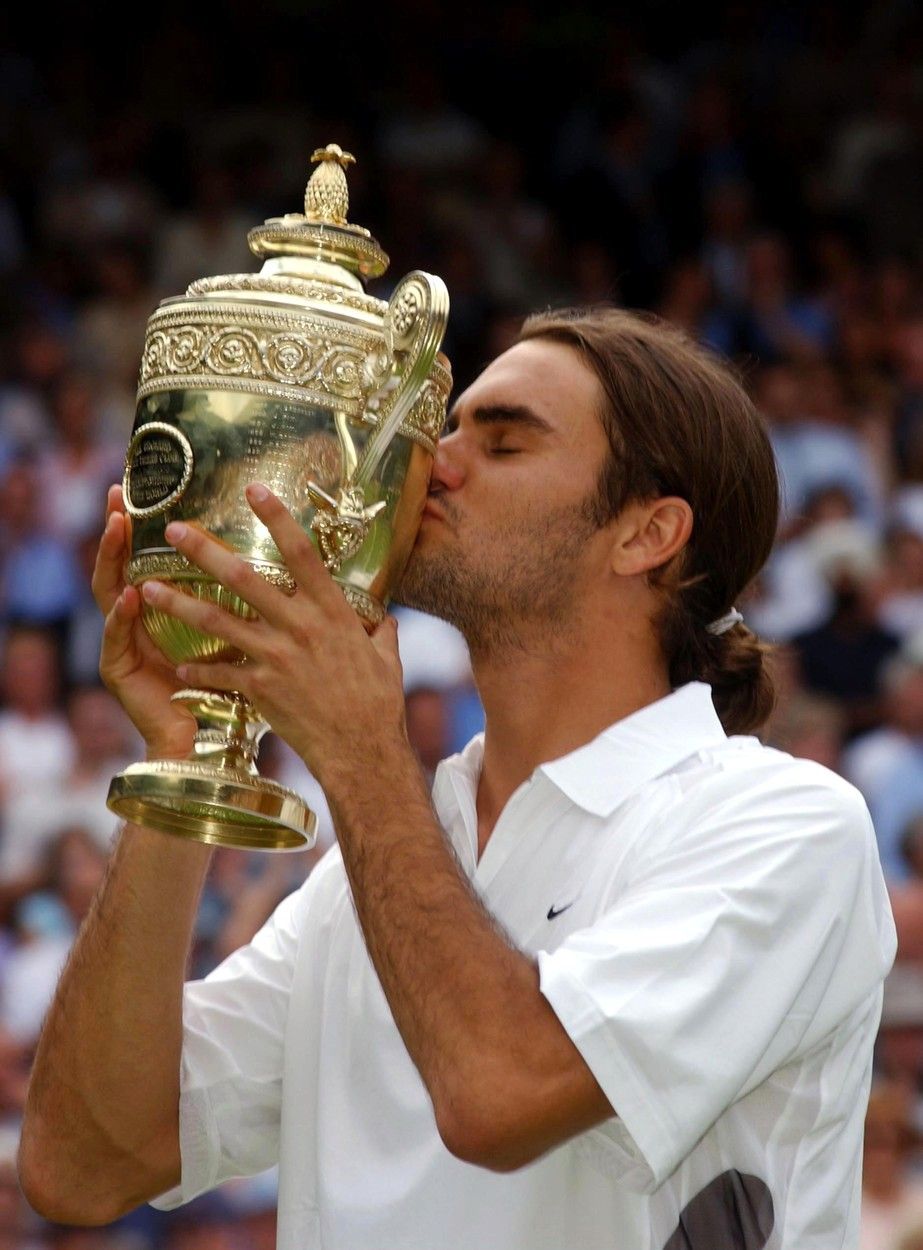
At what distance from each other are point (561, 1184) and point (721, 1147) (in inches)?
8.5

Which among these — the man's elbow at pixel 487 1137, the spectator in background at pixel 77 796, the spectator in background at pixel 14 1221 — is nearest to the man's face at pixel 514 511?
the man's elbow at pixel 487 1137

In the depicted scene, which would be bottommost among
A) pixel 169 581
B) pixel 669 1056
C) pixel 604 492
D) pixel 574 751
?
pixel 669 1056

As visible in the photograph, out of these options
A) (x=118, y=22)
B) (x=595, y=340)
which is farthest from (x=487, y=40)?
(x=595, y=340)

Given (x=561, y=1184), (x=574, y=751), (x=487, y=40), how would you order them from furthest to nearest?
(x=487, y=40) → (x=574, y=751) → (x=561, y=1184)

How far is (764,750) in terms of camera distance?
2742 millimetres

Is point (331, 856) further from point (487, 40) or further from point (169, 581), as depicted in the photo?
point (487, 40)

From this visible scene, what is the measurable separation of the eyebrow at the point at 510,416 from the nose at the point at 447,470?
2.4 inches

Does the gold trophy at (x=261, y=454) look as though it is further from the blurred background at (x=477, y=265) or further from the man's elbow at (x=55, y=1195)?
the blurred background at (x=477, y=265)

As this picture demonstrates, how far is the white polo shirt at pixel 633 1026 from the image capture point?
2.38 meters

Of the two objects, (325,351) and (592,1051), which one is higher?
(325,351)

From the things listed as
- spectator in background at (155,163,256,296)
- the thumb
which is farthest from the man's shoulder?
spectator in background at (155,163,256,296)

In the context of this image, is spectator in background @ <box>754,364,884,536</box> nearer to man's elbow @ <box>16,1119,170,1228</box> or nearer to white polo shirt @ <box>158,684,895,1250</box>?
white polo shirt @ <box>158,684,895,1250</box>

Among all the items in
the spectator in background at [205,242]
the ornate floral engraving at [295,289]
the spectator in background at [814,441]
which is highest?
the spectator in background at [205,242]

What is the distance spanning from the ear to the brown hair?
22 millimetres
